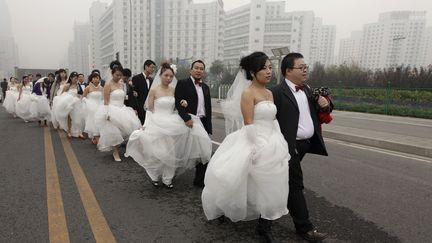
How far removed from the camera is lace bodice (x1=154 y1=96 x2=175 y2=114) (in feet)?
16.5

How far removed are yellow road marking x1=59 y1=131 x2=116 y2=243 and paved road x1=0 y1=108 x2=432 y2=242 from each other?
0.01 m

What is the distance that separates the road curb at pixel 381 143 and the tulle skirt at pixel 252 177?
634cm

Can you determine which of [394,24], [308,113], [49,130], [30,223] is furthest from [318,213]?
[394,24]

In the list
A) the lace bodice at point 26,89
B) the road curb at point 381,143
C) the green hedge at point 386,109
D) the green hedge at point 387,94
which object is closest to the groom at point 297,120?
the road curb at point 381,143

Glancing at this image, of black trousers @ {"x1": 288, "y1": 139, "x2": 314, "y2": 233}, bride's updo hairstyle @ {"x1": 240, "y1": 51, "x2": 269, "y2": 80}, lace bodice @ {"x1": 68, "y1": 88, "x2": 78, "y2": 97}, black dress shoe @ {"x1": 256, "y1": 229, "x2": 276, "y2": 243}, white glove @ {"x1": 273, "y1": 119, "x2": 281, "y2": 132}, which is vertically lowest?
black dress shoe @ {"x1": 256, "y1": 229, "x2": 276, "y2": 243}

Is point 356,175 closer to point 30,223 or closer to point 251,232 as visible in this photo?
point 251,232

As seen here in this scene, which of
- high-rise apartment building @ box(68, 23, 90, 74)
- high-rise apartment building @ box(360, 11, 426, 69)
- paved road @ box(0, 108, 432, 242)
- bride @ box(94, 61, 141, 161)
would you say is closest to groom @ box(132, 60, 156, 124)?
bride @ box(94, 61, 141, 161)

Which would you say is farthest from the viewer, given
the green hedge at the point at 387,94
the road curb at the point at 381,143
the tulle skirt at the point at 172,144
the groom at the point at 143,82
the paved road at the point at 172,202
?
the green hedge at the point at 387,94

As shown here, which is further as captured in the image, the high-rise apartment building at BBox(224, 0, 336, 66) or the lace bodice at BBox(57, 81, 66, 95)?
the high-rise apartment building at BBox(224, 0, 336, 66)

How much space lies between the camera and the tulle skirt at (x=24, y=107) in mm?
12625

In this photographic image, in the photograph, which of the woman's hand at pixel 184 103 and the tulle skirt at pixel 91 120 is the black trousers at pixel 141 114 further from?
the woman's hand at pixel 184 103

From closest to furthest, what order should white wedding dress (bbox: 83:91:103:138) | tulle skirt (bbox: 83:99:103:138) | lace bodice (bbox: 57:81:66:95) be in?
1. tulle skirt (bbox: 83:99:103:138)
2. white wedding dress (bbox: 83:91:103:138)
3. lace bodice (bbox: 57:81:66:95)

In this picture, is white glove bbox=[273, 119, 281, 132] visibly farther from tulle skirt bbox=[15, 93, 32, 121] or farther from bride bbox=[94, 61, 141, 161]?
tulle skirt bbox=[15, 93, 32, 121]

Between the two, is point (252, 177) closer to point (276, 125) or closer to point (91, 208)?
point (276, 125)
